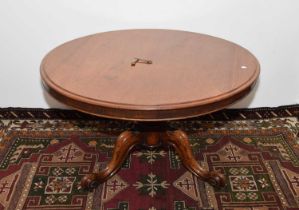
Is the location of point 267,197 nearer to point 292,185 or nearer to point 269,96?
point 292,185

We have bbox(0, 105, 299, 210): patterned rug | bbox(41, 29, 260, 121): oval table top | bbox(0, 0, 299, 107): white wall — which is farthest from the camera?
bbox(0, 0, 299, 107): white wall

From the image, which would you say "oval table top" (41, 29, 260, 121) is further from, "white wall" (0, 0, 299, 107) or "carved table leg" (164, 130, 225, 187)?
"carved table leg" (164, 130, 225, 187)

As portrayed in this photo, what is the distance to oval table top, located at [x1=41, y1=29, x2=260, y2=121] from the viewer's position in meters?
1.16

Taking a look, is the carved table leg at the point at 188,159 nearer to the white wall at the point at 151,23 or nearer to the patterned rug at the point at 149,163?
the patterned rug at the point at 149,163

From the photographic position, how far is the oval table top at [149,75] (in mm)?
1155

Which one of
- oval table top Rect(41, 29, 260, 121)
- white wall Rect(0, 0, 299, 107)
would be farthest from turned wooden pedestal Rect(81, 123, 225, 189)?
white wall Rect(0, 0, 299, 107)

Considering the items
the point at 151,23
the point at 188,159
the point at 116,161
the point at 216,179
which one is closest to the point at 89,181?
the point at 116,161

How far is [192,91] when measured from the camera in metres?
1.22

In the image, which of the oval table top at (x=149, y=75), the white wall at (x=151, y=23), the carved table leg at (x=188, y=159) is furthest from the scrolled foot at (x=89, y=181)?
the white wall at (x=151, y=23)

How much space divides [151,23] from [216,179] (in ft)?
3.25

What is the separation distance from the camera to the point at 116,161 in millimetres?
1755

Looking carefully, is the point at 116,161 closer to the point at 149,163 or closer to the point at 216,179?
the point at 149,163

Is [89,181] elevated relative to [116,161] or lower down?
lower down

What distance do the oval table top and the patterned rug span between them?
641 mm
